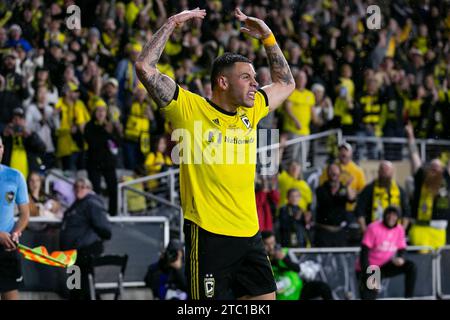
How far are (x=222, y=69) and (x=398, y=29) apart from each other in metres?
14.0

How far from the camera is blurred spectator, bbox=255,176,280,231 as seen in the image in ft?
44.0

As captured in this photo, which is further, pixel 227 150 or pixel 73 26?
pixel 73 26

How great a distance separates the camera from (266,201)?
13.6 meters

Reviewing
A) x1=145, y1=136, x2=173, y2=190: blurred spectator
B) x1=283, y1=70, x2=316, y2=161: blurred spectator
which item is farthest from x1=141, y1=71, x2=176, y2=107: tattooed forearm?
x1=283, y1=70, x2=316, y2=161: blurred spectator

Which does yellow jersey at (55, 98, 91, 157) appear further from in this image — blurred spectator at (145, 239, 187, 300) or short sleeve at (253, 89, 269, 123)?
short sleeve at (253, 89, 269, 123)

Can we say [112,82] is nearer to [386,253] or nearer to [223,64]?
[386,253]

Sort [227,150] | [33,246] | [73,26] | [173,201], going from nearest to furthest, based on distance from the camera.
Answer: [227,150]
[33,246]
[173,201]
[73,26]

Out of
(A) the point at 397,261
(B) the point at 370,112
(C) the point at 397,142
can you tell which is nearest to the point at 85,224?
(A) the point at 397,261

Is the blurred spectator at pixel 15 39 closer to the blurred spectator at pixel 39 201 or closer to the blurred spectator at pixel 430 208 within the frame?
the blurred spectator at pixel 39 201

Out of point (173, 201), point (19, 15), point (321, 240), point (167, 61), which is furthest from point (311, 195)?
point (19, 15)

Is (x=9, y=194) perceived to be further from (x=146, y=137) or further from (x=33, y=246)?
(x=146, y=137)

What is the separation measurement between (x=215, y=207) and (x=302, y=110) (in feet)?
29.6

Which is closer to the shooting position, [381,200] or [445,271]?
[445,271]

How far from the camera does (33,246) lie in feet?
40.9
